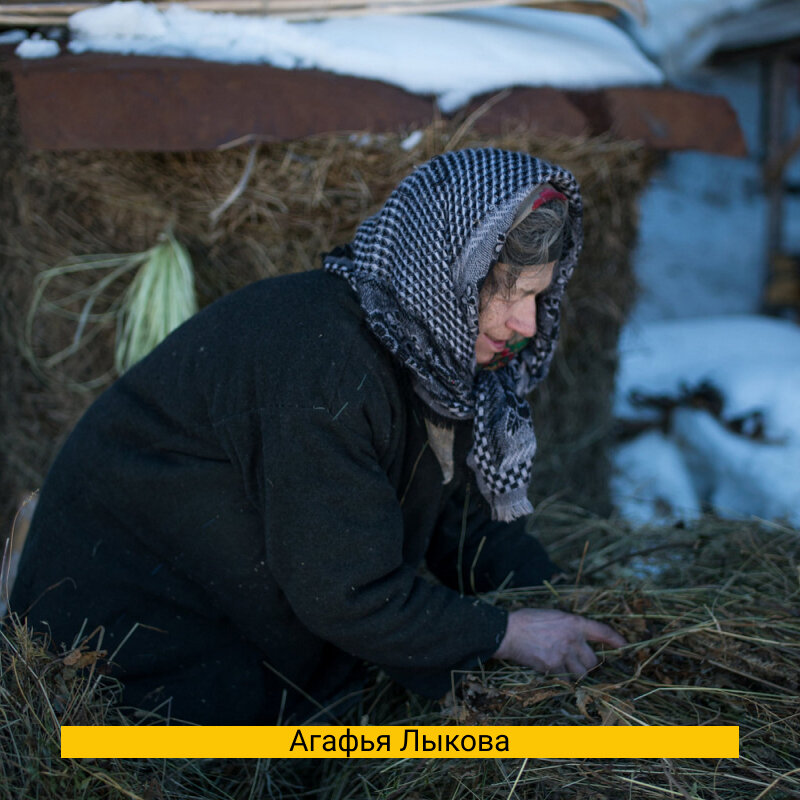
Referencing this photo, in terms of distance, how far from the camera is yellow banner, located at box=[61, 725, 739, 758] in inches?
51.4

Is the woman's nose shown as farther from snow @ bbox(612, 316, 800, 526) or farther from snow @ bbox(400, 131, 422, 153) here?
snow @ bbox(612, 316, 800, 526)

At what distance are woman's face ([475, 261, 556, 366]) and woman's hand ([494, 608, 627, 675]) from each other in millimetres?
512

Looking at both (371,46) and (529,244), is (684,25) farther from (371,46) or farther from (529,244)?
(529,244)

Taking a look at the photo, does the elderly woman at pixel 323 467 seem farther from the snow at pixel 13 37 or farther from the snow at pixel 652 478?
the snow at pixel 652 478

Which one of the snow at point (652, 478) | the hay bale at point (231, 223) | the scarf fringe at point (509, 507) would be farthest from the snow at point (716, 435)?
the scarf fringe at point (509, 507)

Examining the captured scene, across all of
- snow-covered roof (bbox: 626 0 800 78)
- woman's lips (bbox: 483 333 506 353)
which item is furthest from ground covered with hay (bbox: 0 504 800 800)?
snow-covered roof (bbox: 626 0 800 78)

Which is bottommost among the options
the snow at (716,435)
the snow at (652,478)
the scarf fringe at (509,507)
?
the snow at (652,478)

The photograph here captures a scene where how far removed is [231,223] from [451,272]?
1.20 meters

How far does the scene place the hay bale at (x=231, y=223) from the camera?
2219 millimetres

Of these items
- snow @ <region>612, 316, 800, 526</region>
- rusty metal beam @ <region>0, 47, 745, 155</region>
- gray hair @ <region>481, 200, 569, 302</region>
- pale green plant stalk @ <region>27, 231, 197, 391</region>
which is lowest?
snow @ <region>612, 316, 800, 526</region>

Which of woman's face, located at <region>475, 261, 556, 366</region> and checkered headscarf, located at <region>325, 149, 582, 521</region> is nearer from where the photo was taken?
checkered headscarf, located at <region>325, 149, 582, 521</region>

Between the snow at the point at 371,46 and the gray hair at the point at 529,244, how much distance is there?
917 mm

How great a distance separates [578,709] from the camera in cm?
144

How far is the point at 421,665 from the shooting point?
145cm
